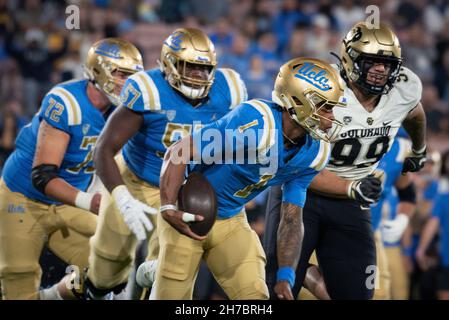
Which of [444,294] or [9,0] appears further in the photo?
[9,0]

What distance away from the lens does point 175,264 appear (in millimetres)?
4645

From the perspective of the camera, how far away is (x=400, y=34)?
1210cm

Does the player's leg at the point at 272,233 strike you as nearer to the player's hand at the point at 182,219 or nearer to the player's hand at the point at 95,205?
the player's hand at the point at 182,219

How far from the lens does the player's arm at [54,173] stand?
5.43 meters

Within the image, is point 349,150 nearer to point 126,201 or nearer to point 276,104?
point 276,104

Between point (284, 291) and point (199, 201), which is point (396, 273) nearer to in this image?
point (284, 291)

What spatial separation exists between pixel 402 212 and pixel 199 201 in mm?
2666

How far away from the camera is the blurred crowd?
10.2 m

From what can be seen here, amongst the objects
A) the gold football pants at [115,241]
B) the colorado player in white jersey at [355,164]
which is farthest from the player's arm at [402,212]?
the gold football pants at [115,241]

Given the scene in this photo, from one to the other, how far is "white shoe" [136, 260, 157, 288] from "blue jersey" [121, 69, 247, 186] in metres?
0.48

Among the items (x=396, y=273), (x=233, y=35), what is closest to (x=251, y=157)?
(x=396, y=273)

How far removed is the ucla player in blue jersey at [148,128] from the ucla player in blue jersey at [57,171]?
346mm
